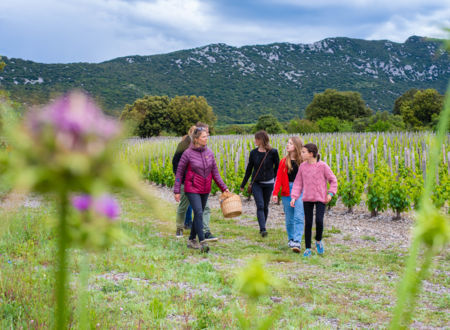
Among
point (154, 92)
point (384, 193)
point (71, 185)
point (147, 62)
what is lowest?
point (384, 193)

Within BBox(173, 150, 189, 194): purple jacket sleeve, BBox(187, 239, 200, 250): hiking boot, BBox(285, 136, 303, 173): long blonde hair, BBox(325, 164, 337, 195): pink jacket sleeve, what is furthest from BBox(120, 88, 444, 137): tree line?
BBox(325, 164, 337, 195): pink jacket sleeve

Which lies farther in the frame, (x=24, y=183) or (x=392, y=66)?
(x=392, y=66)

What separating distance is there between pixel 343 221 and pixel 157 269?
5508 mm

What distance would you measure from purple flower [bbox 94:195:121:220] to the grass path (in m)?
2.38

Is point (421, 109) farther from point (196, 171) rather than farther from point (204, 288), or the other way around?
point (204, 288)

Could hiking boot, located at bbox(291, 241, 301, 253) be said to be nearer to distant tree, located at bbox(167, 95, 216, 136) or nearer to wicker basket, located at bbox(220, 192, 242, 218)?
wicker basket, located at bbox(220, 192, 242, 218)

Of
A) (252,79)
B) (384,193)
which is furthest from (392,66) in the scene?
(384,193)

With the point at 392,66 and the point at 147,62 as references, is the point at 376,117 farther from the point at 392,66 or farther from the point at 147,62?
the point at 392,66

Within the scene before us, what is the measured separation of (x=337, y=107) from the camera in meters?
69.3

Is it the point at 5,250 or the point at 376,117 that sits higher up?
the point at 376,117

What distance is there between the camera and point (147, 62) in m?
122

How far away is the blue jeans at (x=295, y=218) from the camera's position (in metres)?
6.59

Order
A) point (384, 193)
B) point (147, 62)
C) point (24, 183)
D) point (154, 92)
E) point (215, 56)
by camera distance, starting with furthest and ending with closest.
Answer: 1. point (215, 56)
2. point (147, 62)
3. point (154, 92)
4. point (384, 193)
5. point (24, 183)

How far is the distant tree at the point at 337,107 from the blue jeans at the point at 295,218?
64733 mm
